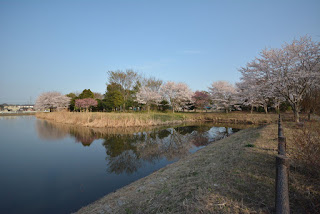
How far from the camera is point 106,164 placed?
24.7 ft

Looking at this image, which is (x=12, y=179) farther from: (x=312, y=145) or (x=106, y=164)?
(x=312, y=145)

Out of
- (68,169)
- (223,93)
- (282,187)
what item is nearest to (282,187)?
(282,187)

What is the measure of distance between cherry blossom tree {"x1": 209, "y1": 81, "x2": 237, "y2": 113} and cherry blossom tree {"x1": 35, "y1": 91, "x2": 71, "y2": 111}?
33884 mm

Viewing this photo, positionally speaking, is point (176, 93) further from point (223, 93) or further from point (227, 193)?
point (227, 193)

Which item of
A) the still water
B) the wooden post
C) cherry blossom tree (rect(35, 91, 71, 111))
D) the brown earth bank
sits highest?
cherry blossom tree (rect(35, 91, 71, 111))

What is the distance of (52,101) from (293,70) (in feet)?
149

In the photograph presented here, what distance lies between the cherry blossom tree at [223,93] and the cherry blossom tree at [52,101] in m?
33.9

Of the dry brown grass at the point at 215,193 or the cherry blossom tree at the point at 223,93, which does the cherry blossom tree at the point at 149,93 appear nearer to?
the cherry blossom tree at the point at 223,93

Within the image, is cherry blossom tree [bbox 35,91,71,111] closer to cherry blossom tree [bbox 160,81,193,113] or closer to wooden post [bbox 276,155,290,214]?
cherry blossom tree [bbox 160,81,193,113]

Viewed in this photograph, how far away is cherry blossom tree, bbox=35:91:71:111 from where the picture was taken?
123 feet

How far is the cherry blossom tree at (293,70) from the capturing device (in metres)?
9.33

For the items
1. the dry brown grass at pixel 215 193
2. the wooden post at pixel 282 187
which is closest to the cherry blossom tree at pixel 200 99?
the dry brown grass at pixel 215 193

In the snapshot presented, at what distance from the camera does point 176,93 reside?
32031mm

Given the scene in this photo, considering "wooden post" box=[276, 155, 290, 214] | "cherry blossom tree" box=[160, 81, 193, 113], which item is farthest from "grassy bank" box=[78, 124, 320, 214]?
"cherry blossom tree" box=[160, 81, 193, 113]
